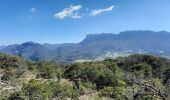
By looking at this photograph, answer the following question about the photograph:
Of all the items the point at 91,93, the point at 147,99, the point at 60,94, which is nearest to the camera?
the point at 147,99

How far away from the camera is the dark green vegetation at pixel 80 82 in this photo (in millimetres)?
31062

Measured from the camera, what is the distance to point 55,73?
5425 cm

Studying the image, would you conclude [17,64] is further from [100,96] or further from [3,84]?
[100,96]

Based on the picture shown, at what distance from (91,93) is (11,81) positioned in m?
12.1

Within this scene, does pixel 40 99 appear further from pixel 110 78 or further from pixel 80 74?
pixel 80 74

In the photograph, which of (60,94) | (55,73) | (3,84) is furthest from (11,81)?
(60,94)

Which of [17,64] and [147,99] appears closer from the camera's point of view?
[147,99]

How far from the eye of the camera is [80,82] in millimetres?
44094

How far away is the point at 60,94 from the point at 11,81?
14.1 metres

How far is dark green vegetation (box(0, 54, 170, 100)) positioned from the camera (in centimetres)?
3106

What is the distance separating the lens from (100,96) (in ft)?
115

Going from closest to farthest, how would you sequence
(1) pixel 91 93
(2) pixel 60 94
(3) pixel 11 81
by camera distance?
1. (2) pixel 60 94
2. (1) pixel 91 93
3. (3) pixel 11 81

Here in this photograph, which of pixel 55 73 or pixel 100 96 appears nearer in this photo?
pixel 100 96

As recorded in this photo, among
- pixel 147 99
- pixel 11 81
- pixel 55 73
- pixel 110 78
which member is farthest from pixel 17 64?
pixel 147 99
